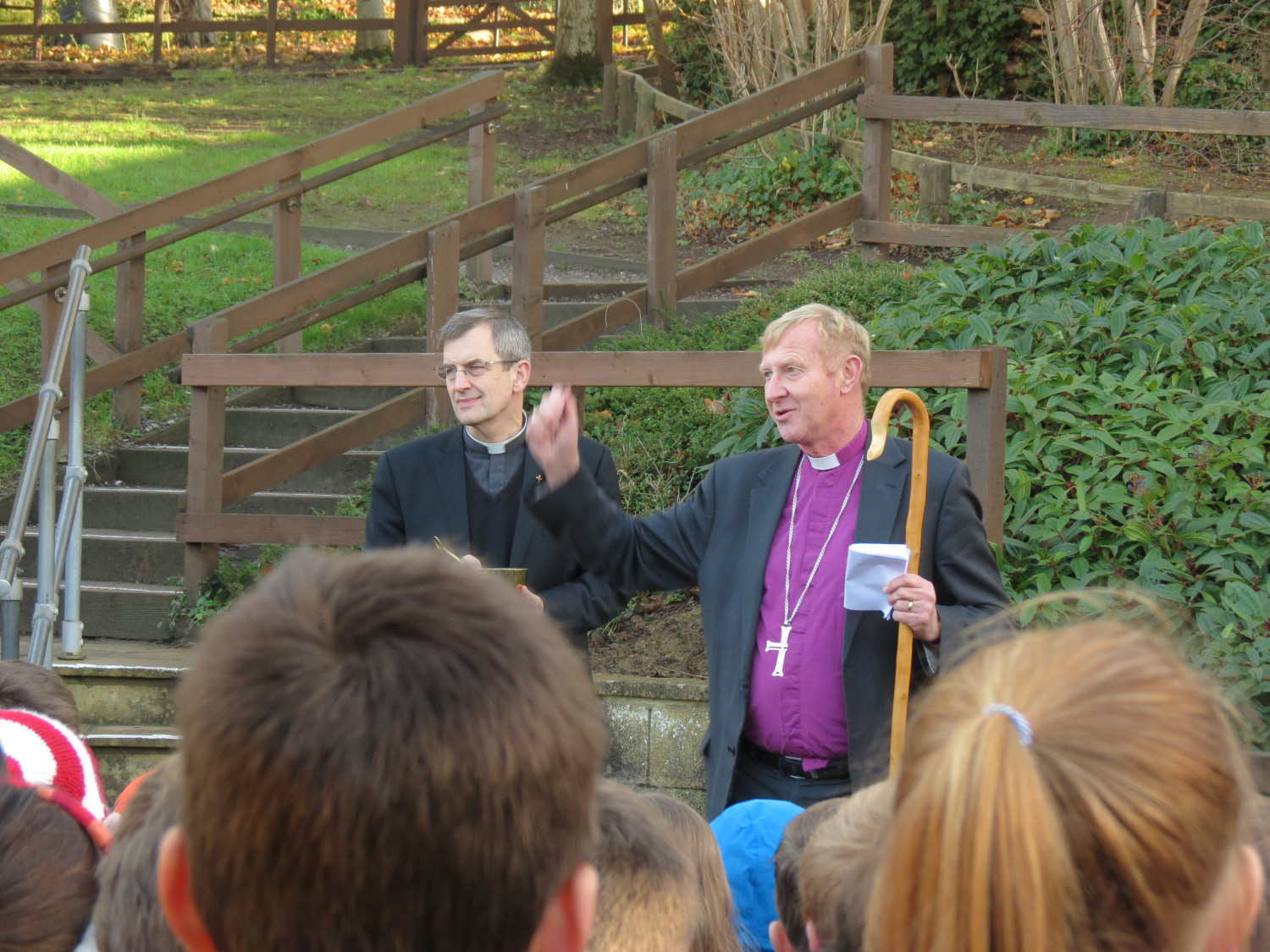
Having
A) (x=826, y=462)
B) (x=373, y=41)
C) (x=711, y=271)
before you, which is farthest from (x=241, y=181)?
(x=373, y=41)

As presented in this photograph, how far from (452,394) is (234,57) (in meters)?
21.8

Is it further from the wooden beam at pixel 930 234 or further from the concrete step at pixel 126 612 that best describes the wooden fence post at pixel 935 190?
the concrete step at pixel 126 612

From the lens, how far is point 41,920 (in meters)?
1.28

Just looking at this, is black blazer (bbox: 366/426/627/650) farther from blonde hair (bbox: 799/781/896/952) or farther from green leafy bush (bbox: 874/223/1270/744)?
blonde hair (bbox: 799/781/896/952)

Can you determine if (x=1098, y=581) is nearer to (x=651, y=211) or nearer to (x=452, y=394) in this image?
(x=452, y=394)

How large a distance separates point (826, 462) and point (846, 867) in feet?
6.71

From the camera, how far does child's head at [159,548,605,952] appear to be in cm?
89

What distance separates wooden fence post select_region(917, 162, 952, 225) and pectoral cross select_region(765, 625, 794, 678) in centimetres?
646

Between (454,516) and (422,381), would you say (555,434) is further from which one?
(422,381)

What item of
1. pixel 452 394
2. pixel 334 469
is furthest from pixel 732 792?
pixel 334 469

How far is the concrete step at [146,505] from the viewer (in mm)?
6676

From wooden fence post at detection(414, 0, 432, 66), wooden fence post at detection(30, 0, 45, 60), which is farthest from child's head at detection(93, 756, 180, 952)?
wooden fence post at detection(30, 0, 45, 60)

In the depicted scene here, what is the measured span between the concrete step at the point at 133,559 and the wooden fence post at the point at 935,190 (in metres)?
5.70

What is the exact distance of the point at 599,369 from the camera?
473cm
